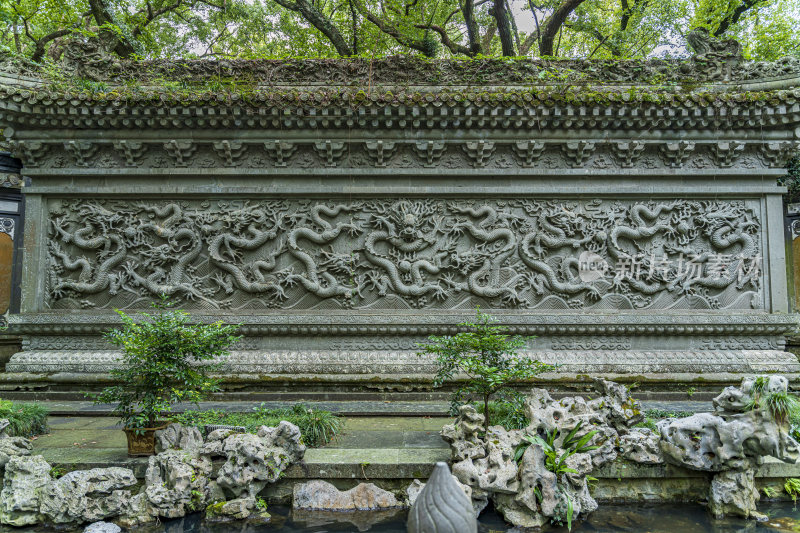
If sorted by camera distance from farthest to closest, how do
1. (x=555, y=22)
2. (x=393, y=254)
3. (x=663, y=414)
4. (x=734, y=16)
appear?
(x=734, y=16)
(x=555, y=22)
(x=393, y=254)
(x=663, y=414)

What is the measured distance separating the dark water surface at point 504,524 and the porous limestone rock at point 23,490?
113 mm

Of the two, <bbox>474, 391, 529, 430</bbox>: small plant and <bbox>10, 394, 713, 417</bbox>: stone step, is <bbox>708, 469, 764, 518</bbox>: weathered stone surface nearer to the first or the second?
<bbox>474, 391, 529, 430</bbox>: small plant

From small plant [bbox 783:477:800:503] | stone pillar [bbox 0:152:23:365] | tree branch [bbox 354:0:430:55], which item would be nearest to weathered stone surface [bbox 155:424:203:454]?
small plant [bbox 783:477:800:503]

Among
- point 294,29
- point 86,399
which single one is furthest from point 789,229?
point 294,29

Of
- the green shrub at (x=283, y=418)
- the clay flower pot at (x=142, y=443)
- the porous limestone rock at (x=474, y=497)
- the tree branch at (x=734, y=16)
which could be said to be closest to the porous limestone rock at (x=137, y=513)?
the clay flower pot at (x=142, y=443)

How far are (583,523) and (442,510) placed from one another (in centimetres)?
274

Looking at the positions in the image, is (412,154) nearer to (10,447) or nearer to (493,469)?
(493,469)

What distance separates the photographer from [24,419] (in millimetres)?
6484

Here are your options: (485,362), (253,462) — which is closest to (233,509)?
(253,462)

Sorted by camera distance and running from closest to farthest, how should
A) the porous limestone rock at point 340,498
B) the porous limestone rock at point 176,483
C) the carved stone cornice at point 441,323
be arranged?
1. the porous limestone rock at point 176,483
2. the porous limestone rock at point 340,498
3. the carved stone cornice at point 441,323

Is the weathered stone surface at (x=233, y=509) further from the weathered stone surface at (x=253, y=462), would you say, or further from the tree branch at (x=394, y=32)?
the tree branch at (x=394, y=32)

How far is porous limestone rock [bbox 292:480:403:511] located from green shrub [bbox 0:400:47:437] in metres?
4.00

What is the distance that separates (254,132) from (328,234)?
2311 mm

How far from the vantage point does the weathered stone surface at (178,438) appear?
5.35 meters
